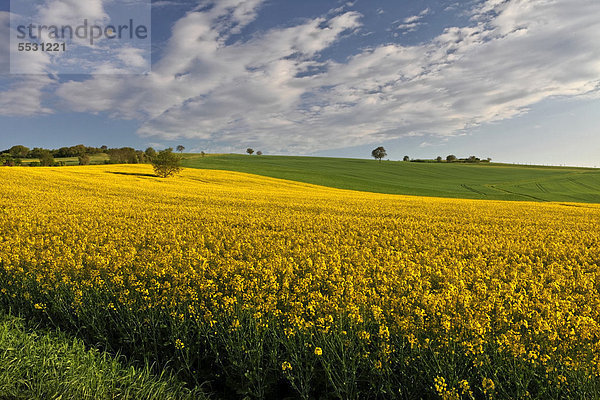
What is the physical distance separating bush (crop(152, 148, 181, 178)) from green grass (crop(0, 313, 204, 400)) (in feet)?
140

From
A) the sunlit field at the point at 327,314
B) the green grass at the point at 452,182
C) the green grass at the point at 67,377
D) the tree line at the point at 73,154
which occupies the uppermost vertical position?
the tree line at the point at 73,154

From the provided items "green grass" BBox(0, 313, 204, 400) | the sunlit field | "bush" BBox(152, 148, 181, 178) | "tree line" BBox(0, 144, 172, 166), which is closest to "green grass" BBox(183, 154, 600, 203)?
"tree line" BBox(0, 144, 172, 166)

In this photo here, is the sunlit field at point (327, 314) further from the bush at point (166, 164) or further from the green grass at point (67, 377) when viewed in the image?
the bush at point (166, 164)

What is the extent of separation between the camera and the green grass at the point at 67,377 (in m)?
2.92

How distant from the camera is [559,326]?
12.1 feet

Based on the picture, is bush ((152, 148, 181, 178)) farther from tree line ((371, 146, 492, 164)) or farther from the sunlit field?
tree line ((371, 146, 492, 164))

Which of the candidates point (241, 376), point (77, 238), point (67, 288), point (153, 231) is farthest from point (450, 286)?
point (77, 238)

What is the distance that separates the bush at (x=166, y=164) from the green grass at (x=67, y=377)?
1686 inches

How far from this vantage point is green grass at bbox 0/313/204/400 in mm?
2920

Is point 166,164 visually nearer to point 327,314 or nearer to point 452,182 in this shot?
point 327,314

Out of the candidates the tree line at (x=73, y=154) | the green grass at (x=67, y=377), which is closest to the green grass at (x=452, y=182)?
the tree line at (x=73, y=154)

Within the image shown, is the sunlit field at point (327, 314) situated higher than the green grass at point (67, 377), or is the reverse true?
the sunlit field at point (327, 314)

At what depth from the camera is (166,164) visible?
43.1 metres

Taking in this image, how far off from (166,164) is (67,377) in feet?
144
